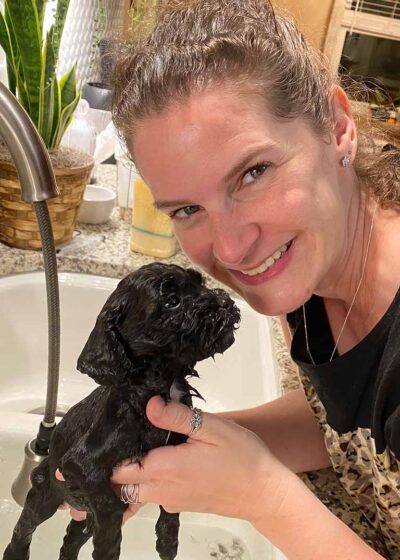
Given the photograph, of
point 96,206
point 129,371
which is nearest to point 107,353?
point 129,371

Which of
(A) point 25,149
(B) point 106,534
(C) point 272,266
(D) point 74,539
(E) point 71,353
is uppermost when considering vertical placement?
(A) point 25,149

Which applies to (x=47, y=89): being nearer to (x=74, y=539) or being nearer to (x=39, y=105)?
(x=39, y=105)

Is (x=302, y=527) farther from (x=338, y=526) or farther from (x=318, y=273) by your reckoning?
(x=318, y=273)

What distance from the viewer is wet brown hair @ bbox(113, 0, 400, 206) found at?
2.24ft

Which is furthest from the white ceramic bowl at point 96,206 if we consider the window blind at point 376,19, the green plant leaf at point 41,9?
the window blind at point 376,19

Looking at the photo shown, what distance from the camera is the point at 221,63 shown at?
68cm

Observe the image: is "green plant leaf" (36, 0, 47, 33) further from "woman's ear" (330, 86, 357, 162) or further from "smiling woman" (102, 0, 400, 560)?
"woman's ear" (330, 86, 357, 162)

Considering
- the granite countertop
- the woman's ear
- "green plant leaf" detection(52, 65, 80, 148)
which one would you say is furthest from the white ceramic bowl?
the woman's ear

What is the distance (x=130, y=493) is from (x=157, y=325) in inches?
8.8

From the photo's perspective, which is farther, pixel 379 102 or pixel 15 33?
pixel 379 102

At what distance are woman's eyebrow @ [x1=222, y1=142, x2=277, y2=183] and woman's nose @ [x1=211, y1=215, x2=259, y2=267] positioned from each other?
52 millimetres

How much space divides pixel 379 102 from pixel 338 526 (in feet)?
3.88

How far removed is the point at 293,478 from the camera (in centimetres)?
74

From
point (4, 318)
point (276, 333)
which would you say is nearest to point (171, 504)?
point (276, 333)
